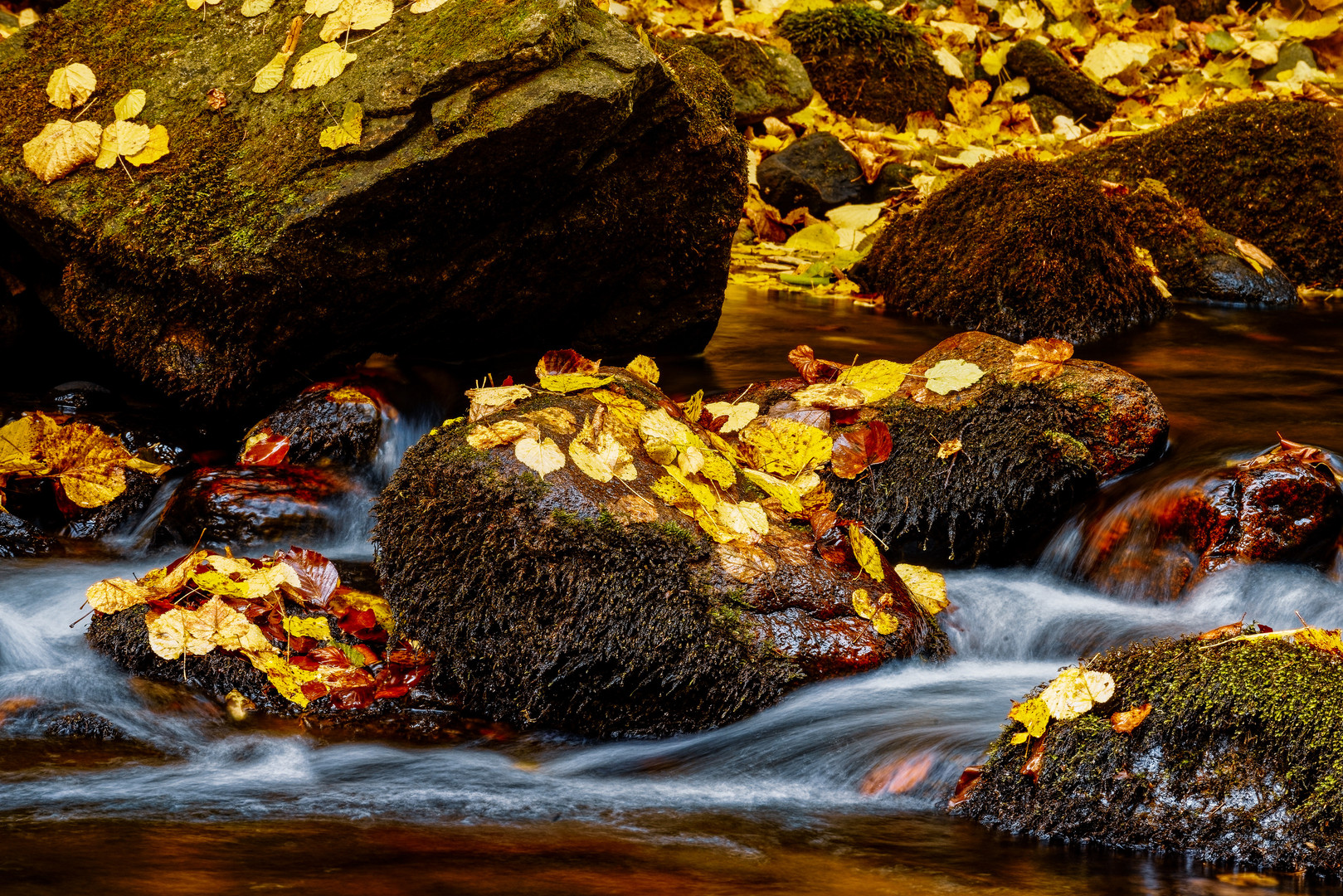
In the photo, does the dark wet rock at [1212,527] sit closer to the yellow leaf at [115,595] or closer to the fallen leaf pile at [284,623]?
the fallen leaf pile at [284,623]

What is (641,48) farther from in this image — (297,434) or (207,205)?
(297,434)

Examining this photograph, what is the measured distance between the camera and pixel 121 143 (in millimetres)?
4203

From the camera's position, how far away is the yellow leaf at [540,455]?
9.91 ft

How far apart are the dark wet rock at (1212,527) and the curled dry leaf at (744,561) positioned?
1.38m

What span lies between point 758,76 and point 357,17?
275 inches

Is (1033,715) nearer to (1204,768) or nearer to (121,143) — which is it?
(1204,768)

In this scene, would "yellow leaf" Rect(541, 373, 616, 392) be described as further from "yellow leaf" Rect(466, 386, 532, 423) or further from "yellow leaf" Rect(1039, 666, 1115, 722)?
"yellow leaf" Rect(1039, 666, 1115, 722)

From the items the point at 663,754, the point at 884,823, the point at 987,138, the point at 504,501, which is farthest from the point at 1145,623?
the point at 987,138

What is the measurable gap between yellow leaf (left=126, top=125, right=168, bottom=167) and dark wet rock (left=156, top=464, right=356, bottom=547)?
1.16m

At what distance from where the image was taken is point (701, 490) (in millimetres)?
3234

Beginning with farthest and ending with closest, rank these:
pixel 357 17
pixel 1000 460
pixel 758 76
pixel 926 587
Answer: pixel 758 76 < pixel 357 17 < pixel 1000 460 < pixel 926 587

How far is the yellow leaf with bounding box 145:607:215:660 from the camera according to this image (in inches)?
125

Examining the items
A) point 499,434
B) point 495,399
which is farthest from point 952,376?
point 499,434

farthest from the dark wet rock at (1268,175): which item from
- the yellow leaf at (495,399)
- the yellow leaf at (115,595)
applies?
the yellow leaf at (115,595)
